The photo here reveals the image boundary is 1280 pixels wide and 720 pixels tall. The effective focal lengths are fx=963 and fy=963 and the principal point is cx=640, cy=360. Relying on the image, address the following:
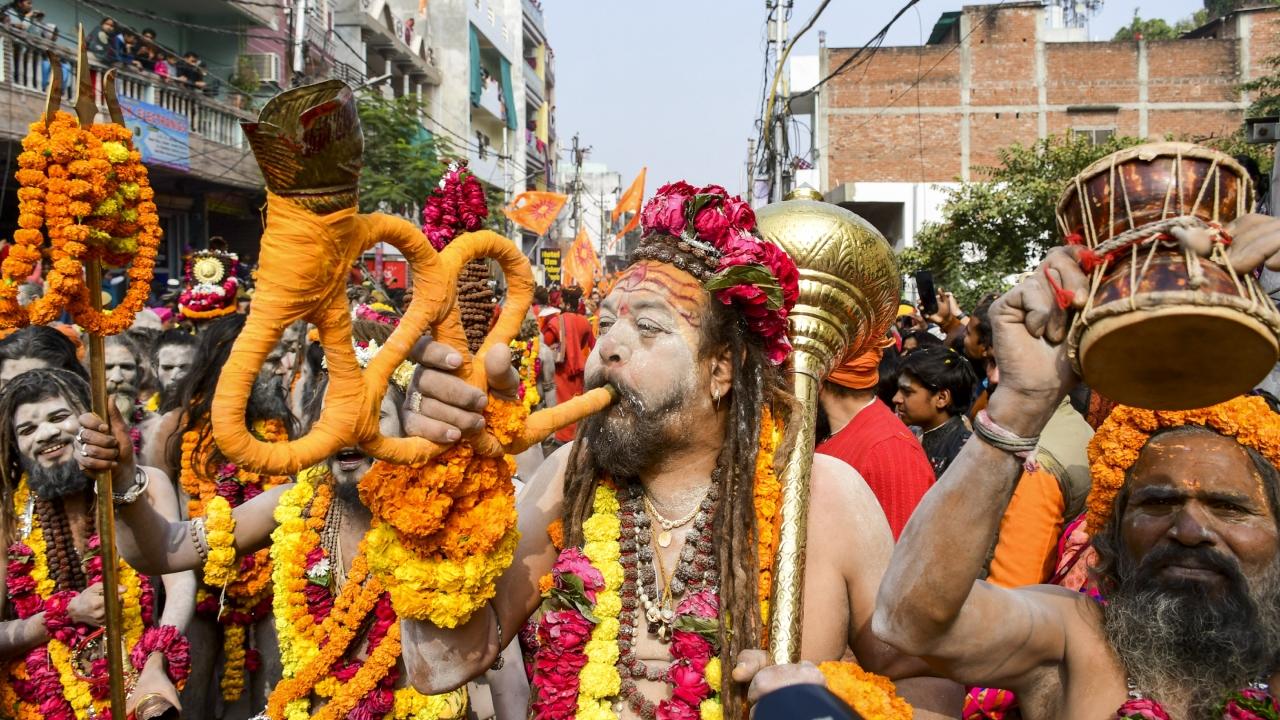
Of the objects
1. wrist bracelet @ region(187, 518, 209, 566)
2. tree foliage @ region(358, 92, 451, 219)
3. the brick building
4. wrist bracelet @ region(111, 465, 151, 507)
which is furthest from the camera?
the brick building

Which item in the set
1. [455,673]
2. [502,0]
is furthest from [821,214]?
[502,0]

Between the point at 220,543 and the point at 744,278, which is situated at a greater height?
the point at 744,278

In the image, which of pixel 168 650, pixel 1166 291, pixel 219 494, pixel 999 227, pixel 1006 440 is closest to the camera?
pixel 1166 291

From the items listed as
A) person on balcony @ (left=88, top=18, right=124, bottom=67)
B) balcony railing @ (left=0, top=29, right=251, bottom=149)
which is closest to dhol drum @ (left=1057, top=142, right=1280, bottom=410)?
balcony railing @ (left=0, top=29, right=251, bottom=149)

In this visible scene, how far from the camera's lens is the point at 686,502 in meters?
2.79

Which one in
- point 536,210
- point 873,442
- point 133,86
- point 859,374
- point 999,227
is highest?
point 133,86

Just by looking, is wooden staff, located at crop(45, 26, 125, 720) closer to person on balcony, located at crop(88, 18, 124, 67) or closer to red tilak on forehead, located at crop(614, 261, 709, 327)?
red tilak on forehead, located at crop(614, 261, 709, 327)

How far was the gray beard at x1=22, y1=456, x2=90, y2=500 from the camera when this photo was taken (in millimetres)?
3855

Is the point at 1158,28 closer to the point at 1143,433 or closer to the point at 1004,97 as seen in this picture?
the point at 1004,97

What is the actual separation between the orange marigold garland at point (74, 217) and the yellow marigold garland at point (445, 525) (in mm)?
1638

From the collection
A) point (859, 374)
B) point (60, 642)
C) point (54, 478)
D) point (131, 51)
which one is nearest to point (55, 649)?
point (60, 642)

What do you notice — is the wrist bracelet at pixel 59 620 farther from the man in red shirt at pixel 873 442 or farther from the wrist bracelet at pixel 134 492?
the man in red shirt at pixel 873 442

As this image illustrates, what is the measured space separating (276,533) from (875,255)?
250 centimetres

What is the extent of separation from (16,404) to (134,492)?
0.95 m
